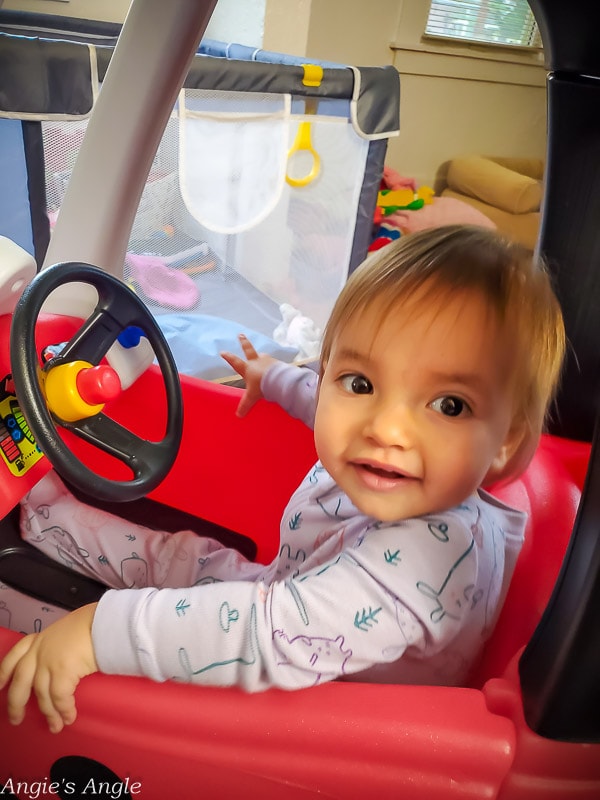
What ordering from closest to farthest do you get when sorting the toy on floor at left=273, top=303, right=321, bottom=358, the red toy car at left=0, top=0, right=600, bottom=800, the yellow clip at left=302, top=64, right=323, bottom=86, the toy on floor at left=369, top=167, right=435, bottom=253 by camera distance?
1. the red toy car at left=0, top=0, right=600, bottom=800
2. the yellow clip at left=302, top=64, right=323, bottom=86
3. the toy on floor at left=273, top=303, right=321, bottom=358
4. the toy on floor at left=369, top=167, right=435, bottom=253

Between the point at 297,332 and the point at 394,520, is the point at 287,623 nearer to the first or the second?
the point at 394,520

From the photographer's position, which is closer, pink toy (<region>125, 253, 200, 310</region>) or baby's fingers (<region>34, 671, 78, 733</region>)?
baby's fingers (<region>34, 671, 78, 733</region>)

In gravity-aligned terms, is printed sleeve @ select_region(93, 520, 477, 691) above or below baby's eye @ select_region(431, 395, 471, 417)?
below

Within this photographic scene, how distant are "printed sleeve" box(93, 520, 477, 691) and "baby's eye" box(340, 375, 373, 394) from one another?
132 mm

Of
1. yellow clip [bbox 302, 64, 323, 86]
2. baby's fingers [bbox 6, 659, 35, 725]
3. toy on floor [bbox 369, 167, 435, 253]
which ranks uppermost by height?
yellow clip [bbox 302, 64, 323, 86]

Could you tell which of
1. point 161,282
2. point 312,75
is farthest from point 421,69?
point 161,282

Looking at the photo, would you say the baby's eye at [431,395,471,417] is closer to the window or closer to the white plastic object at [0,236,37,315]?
the white plastic object at [0,236,37,315]

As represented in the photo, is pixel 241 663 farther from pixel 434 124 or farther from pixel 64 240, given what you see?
pixel 434 124

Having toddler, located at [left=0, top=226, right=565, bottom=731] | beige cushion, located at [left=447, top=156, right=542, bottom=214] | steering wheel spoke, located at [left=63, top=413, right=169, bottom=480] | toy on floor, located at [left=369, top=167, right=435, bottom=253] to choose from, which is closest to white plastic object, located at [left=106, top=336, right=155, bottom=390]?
steering wheel spoke, located at [left=63, top=413, right=169, bottom=480]

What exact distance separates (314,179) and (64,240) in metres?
0.80

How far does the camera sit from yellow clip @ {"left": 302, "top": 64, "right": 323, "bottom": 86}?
129 centimetres

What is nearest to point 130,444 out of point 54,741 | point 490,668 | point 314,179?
point 54,741

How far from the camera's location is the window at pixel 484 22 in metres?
2.66

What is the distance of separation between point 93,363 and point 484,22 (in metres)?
2.80
